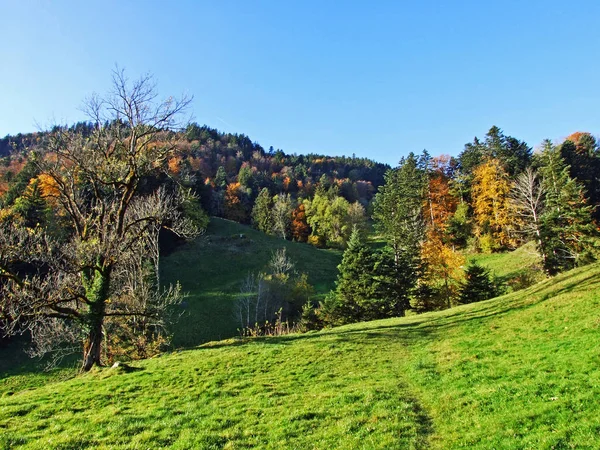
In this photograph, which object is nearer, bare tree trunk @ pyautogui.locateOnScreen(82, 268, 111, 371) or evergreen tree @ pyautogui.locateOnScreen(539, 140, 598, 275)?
bare tree trunk @ pyautogui.locateOnScreen(82, 268, 111, 371)

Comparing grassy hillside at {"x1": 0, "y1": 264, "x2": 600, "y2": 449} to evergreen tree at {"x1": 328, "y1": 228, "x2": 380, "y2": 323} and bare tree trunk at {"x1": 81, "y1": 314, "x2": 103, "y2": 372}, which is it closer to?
bare tree trunk at {"x1": 81, "y1": 314, "x2": 103, "y2": 372}

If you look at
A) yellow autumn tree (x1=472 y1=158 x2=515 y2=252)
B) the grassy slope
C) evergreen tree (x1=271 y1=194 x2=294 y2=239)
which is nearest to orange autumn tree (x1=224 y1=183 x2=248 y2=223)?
evergreen tree (x1=271 y1=194 x2=294 y2=239)

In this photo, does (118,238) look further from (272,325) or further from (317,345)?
(272,325)

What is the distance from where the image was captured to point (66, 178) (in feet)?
66.7

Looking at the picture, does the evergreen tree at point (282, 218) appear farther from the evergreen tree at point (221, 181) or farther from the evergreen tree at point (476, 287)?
the evergreen tree at point (476, 287)

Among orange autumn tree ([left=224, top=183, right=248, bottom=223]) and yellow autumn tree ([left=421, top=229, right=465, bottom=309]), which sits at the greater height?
orange autumn tree ([left=224, top=183, right=248, bottom=223])

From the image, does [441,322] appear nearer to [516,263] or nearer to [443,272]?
[443,272]

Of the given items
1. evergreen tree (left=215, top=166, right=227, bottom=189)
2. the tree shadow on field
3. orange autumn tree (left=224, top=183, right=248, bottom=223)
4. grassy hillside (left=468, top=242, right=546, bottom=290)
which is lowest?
the tree shadow on field

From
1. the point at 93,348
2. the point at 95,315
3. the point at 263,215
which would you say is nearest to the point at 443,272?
the point at 95,315

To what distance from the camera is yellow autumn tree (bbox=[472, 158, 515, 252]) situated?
2259 inches

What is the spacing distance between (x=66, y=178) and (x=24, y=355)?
26012mm

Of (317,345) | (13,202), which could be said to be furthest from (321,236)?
(317,345)

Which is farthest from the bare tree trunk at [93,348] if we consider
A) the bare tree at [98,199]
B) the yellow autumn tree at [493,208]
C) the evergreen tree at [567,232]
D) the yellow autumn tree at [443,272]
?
the yellow autumn tree at [493,208]

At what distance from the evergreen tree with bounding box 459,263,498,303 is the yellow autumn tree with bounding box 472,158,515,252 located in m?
21.4
